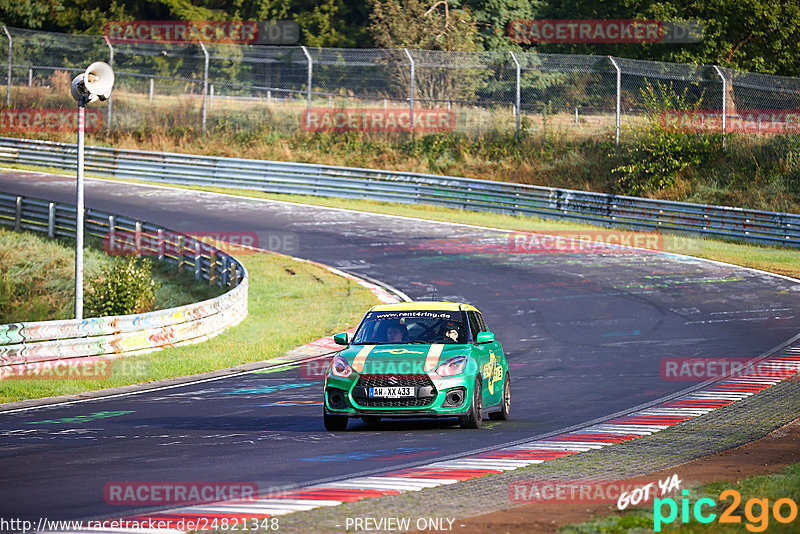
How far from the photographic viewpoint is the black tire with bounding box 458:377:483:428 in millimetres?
11992

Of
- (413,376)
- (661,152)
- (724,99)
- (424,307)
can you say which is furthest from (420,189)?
(413,376)

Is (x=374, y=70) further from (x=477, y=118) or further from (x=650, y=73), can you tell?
(x=650, y=73)

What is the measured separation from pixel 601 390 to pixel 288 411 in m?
4.39

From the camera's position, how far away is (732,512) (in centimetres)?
740

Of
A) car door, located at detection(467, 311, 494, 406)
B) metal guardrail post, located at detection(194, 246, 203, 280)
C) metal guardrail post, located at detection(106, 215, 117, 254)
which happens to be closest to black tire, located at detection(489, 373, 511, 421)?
car door, located at detection(467, 311, 494, 406)

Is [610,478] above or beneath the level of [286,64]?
beneath

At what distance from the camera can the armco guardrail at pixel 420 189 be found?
33031 mm

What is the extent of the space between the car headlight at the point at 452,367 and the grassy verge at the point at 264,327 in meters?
6.54

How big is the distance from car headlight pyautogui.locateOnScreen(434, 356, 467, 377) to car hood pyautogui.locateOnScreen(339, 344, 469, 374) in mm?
50

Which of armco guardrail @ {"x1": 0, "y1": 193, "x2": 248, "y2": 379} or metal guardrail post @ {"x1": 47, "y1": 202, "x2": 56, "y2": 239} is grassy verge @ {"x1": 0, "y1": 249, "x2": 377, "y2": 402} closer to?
armco guardrail @ {"x1": 0, "y1": 193, "x2": 248, "y2": 379}

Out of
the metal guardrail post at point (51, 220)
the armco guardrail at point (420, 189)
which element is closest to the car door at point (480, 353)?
the armco guardrail at point (420, 189)

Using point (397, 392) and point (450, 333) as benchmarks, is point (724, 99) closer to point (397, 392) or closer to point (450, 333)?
point (450, 333)

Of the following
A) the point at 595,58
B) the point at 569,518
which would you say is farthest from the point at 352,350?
the point at 595,58

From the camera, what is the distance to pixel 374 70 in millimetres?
44688
